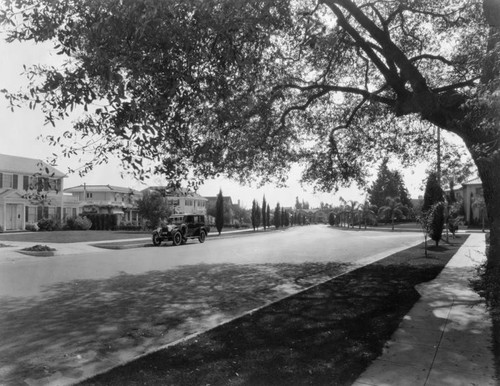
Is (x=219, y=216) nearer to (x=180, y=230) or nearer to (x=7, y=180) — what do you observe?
(x=180, y=230)

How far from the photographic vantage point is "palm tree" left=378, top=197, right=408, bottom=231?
57753 millimetres

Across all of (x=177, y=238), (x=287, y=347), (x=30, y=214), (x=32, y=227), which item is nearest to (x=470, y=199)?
(x=177, y=238)

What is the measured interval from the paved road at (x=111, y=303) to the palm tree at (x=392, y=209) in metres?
44.9

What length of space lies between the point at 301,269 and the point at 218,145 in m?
5.51

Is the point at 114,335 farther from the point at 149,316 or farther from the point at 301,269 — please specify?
the point at 301,269

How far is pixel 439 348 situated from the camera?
538cm

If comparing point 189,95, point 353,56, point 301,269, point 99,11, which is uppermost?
point 353,56

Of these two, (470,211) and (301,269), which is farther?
(470,211)

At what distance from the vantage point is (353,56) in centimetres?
1516

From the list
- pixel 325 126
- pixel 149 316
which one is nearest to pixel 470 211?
pixel 325 126

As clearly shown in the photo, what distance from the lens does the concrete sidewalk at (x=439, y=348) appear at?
4379 mm

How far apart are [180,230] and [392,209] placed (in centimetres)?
3920

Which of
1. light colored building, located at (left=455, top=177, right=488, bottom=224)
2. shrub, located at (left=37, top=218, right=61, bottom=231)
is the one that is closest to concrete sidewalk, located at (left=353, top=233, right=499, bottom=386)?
shrub, located at (left=37, top=218, right=61, bottom=231)

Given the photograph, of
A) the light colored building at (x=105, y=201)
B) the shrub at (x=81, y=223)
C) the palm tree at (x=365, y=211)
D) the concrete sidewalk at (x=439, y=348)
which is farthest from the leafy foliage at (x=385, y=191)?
the concrete sidewalk at (x=439, y=348)
